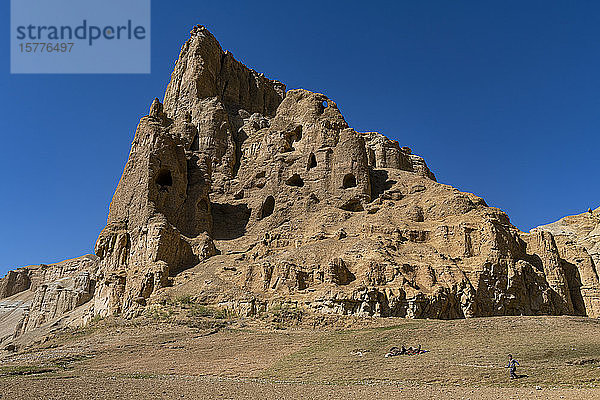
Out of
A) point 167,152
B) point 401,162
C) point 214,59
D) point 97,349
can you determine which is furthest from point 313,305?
point 214,59

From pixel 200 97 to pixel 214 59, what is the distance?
1076 centimetres

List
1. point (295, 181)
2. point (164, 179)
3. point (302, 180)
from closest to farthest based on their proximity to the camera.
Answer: point (164, 179) < point (302, 180) < point (295, 181)

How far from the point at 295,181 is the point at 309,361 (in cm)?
3340

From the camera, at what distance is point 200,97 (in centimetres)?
7069

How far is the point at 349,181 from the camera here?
53656mm

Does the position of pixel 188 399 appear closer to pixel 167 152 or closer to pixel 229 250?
pixel 229 250

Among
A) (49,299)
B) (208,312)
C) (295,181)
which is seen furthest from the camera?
(49,299)

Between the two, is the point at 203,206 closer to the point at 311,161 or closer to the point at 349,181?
the point at 311,161

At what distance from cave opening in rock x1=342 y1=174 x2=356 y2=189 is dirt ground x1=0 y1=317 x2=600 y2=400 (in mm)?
23129

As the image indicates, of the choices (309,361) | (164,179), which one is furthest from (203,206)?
(309,361)

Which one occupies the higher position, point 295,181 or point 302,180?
point 295,181

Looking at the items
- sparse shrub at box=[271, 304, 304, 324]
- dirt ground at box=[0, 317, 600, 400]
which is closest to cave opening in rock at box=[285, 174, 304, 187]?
sparse shrub at box=[271, 304, 304, 324]

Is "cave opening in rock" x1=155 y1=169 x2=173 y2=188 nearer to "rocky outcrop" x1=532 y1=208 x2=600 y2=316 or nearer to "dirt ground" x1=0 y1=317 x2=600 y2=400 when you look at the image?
"dirt ground" x1=0 y1=317 x2=600 y2=400

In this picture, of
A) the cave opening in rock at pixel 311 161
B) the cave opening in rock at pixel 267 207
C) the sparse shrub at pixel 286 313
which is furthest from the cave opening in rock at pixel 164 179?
the sparse shrub at pixel 286 313
